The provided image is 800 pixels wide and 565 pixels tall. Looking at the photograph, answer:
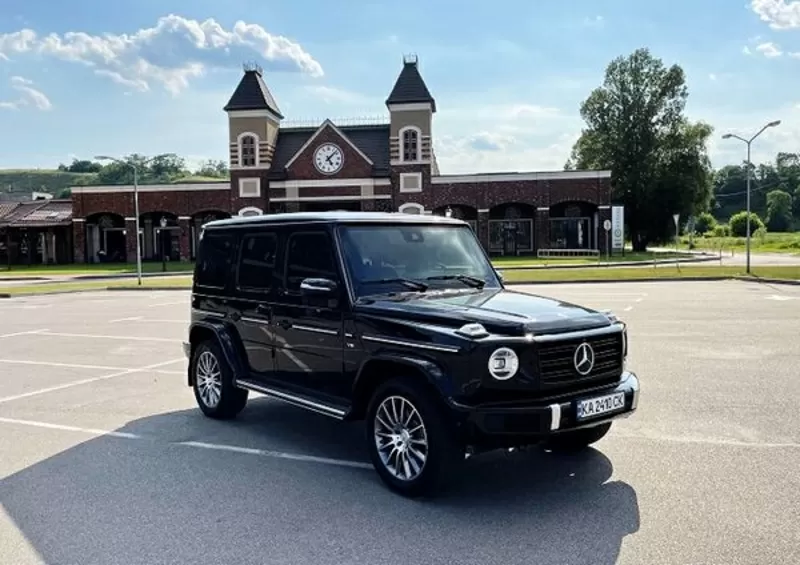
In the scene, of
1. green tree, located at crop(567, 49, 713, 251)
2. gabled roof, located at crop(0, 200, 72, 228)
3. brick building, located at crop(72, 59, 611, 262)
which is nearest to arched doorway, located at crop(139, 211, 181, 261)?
brick building, located at crop(72, 59, 611, 262)

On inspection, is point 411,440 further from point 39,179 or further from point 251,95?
point 39,179

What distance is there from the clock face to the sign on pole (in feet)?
70.2

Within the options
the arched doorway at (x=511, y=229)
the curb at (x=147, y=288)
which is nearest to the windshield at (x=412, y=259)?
the curb at (x=147, y=288)

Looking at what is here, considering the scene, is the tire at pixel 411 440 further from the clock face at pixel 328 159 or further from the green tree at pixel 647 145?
the green tree at pixel 647 145

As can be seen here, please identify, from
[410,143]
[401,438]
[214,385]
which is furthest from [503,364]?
[410,143]

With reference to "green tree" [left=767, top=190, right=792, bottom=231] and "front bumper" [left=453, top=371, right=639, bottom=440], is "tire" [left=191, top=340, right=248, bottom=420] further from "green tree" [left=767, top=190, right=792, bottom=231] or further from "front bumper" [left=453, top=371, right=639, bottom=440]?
"green tree" [left=767, top=190, right=792, bottom=231]

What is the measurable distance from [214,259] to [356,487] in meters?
3.32

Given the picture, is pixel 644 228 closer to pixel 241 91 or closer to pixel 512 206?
pixel 512 206

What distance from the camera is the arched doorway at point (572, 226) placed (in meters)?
57.3

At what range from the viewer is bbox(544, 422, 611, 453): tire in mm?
5746

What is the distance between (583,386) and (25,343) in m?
12.4

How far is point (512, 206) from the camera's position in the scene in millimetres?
57812

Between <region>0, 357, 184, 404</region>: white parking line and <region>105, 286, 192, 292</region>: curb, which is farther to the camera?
<region>105, 286, 192, 292</region>: curb

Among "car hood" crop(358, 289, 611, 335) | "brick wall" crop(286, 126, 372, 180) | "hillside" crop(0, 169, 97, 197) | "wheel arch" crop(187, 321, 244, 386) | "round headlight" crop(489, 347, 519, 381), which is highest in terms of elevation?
"hillside" crop(0, 169, 97, 197)
